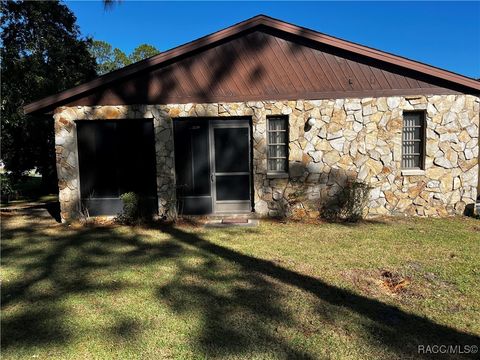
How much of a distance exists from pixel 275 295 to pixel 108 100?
21.0 feet

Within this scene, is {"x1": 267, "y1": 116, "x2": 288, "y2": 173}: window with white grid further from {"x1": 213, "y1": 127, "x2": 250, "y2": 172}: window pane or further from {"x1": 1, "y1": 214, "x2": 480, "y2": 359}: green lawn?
{"x1": 1, "y1": 214, "x2": 480, "y2": 359}: green lawn

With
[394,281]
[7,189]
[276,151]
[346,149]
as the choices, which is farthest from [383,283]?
[7,189]

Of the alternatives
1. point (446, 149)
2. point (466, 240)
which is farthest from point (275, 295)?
point (446, 149)

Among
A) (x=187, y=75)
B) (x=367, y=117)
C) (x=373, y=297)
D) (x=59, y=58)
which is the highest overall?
(x=59, y=58)

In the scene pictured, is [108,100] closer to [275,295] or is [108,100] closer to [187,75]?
[187,75]

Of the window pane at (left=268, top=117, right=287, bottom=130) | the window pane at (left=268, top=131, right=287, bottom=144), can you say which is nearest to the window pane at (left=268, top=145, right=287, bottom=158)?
the window pane at (left=268, top=131, right=287, bottom=144)

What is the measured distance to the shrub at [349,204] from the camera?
328 inches

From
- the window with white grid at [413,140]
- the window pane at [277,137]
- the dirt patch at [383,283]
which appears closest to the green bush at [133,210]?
the window pane at [277,137]

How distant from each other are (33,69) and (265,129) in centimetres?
937

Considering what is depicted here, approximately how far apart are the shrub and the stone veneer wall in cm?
18

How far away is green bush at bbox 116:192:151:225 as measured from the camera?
26.9 ft

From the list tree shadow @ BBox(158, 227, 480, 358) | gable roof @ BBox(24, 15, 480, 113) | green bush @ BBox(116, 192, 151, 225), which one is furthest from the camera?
green bush @ BBox(116, 192, 151, 225)

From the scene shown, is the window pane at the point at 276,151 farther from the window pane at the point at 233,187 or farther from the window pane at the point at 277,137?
the window pane at the point at 233,187

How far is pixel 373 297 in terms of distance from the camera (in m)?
4.12
